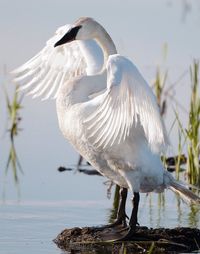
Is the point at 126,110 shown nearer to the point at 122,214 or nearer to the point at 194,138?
the point at 122,214

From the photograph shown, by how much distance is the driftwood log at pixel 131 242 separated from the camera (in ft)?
32.9

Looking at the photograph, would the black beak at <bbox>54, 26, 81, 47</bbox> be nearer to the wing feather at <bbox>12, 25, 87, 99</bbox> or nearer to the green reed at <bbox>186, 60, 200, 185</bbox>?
the wing feather at <bbox>12, 25, 87, 99</bbox>

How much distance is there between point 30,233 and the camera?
34.5 feet

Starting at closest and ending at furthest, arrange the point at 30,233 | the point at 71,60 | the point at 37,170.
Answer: the point at 30,233
the point at 71,60
the point at 37,170


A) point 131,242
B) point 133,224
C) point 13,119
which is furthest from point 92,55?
point 13,119

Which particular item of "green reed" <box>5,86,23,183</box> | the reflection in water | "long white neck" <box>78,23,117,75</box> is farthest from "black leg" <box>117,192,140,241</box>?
"green reed" <box>5,86,23,183</box>

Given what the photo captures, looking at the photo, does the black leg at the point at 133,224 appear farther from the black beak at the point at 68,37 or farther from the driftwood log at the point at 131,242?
the black beak at the point at 68,37

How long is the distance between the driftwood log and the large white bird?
153mm

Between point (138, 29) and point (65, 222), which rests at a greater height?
point (138, 29)

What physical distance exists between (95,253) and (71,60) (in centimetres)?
260

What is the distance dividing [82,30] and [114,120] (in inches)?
51.7

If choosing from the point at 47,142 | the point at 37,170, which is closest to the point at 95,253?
the point at 37,170

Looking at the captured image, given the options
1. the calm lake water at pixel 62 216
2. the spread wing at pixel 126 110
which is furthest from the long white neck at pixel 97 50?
the calm lake water at pixel 62 216

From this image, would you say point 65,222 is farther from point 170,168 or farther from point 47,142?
point 47,142
